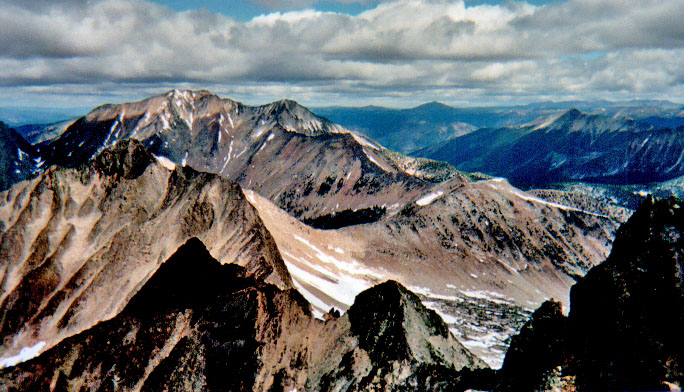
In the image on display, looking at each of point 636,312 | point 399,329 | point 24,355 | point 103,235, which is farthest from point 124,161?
point 636,312

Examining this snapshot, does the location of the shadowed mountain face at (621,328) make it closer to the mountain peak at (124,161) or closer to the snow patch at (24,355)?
the snow patch at (24,355)

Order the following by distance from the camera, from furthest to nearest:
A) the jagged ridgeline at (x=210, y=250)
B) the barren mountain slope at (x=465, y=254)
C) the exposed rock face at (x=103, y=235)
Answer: the barren mountain slope at (x=465, y=254), the jagged ridgeline at (x=210, y=250), the exposed rock face at (x=103, y=235)

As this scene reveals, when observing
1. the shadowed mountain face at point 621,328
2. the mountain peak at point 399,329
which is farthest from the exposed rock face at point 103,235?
the shadowed mountain face at point 621,328

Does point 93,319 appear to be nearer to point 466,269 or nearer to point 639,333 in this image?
point 639,333

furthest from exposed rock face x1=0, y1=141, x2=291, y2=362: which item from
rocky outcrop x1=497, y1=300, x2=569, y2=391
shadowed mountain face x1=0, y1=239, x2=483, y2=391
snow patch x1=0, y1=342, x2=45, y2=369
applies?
rocky outcrop x1=497, y1=300, x2=569, y2=391

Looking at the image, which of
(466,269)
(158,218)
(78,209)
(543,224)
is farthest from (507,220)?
(78,209)

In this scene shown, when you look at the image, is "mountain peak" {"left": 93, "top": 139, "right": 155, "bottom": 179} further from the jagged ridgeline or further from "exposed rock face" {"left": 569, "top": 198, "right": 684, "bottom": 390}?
"exposed rock face" {"left": 569, "top": 198, "right": 684, "bottom": 390}

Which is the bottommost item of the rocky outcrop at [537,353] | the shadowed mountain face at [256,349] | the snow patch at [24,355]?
the snow patch at [24,355]
